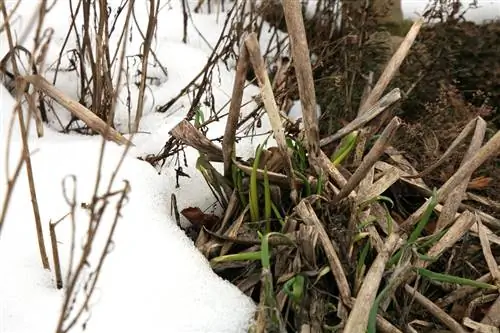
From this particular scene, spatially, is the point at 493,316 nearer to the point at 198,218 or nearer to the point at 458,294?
the point at 458,294

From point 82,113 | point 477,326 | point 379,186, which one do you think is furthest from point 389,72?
point 82,113

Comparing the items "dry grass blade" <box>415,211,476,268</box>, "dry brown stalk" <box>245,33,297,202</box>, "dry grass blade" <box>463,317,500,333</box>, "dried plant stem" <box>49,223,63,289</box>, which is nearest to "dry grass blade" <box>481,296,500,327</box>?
"dry grass blade" <box>463,317,500,333</box>

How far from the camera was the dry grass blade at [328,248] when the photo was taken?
4.75ft

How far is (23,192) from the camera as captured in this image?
1.65 metres

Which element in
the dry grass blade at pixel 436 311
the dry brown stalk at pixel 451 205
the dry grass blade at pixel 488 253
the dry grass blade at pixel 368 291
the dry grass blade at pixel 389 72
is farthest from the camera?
the dry grass blade at pixel 389 72

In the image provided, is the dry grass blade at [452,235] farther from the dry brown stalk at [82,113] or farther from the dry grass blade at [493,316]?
the dry brown stalk at [82,113]

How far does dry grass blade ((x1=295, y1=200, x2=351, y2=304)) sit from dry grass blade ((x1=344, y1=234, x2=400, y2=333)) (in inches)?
1.7

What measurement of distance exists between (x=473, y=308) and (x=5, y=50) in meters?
1.80

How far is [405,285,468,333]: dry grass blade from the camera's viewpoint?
146 cm

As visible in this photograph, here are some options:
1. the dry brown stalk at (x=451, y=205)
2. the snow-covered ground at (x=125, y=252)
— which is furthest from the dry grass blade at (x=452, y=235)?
the snow-covered ground at (x=125, y=252)

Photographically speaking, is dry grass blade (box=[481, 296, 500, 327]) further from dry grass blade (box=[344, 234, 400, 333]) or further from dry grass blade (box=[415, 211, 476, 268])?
dry grass blade (box=[344, 234, 400, 333])

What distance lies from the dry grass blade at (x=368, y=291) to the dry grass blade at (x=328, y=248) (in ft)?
0.14

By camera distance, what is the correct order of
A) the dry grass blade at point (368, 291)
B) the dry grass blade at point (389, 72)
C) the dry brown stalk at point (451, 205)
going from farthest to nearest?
the dry grass blade at point (389, 72) → the dry brown stalk at point (451, 205) → the dry grass blade at point (368, 291)

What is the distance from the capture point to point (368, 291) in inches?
55.0
